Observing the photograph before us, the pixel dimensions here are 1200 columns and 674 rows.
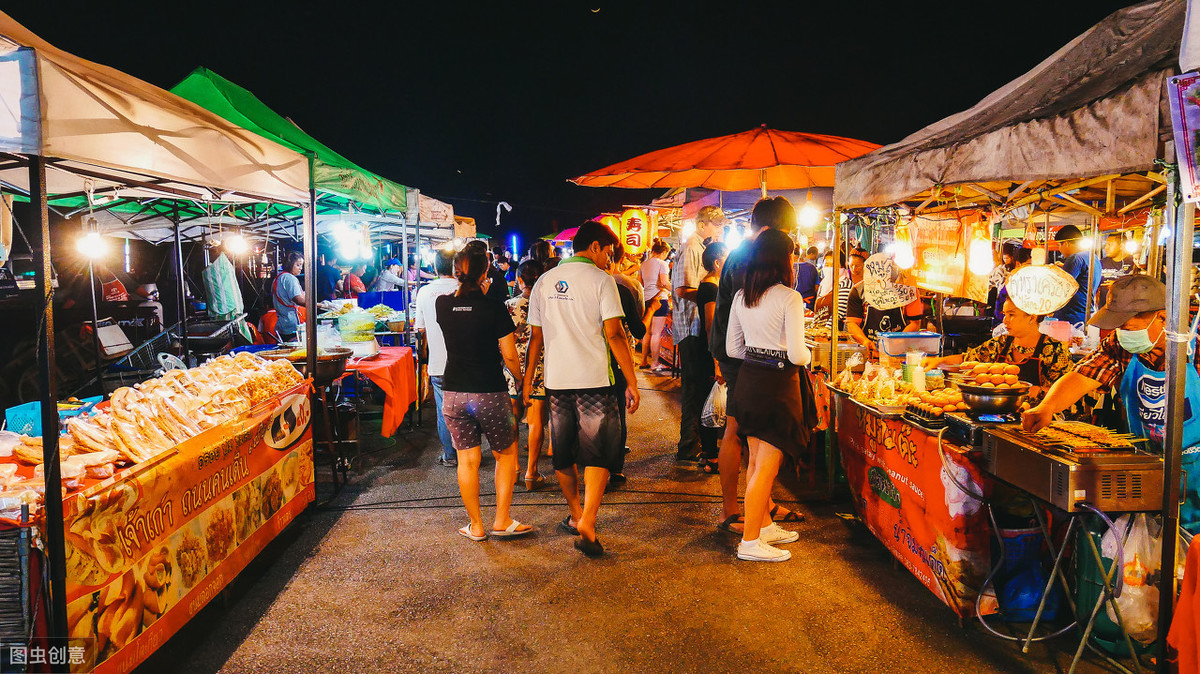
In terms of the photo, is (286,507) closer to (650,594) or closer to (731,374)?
(650,594)

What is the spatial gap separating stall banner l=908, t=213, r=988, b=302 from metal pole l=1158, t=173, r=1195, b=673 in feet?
9.38

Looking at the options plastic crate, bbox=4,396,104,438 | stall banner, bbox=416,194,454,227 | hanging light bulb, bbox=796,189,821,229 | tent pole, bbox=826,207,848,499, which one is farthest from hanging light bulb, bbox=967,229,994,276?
stall banner, bbox=416,194,454,227

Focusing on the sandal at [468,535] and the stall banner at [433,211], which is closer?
the sandal at [468,535]

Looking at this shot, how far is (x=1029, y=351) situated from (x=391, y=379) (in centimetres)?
594

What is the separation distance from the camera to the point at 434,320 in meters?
6.51

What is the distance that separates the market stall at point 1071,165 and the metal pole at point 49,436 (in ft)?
14.3

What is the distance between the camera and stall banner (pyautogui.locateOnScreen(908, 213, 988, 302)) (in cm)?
575

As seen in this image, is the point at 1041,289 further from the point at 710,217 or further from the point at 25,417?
the point at 25,417

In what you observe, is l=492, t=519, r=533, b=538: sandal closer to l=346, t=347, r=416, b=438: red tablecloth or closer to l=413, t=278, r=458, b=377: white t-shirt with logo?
l=413, t=278, r=458, b=377: white t-shirt with logo

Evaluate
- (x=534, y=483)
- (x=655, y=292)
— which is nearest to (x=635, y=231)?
(x=655, y=292)

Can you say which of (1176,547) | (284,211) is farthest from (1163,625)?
(284,211)

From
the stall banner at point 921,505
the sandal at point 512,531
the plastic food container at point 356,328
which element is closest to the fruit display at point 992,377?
the stall banner at point 921,505

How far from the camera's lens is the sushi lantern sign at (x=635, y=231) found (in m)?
14.7

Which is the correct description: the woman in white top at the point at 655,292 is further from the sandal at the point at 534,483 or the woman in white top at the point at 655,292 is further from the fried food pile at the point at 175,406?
the fried food pile at the point at 175,406
